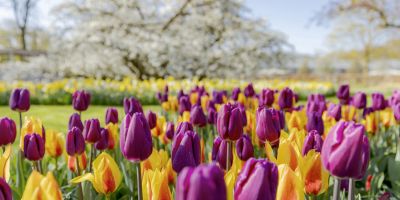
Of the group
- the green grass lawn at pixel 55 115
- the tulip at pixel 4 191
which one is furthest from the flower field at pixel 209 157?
the green grass lawn at pixel 55 115

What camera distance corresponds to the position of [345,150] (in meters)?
1.30

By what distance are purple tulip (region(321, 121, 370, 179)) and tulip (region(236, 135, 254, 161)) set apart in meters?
0.74

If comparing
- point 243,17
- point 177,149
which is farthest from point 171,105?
point 243,17

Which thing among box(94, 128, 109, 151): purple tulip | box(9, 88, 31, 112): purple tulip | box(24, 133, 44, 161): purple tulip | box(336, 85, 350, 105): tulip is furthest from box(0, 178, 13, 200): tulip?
box(336, 85, 350, 105): tulip

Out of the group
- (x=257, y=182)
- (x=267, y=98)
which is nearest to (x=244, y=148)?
(x=257, y=182)

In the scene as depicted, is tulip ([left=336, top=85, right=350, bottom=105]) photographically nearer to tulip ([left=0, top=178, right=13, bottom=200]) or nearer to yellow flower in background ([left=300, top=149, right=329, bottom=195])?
yellow flower in background ([left=300, top=149, right=329, bottom=195])

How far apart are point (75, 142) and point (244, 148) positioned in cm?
86

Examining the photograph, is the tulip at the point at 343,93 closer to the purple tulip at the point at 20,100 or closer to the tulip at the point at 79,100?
the tulip at the point at 79,100

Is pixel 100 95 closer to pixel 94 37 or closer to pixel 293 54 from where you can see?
pixel 94 37

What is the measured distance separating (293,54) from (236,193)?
2571 centimetres

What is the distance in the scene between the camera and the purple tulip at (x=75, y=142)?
7.41ft

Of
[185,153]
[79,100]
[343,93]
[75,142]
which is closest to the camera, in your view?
[185,153]

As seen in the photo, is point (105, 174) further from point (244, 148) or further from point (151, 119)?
point (151, 119)

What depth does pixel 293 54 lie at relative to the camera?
2609 cm
